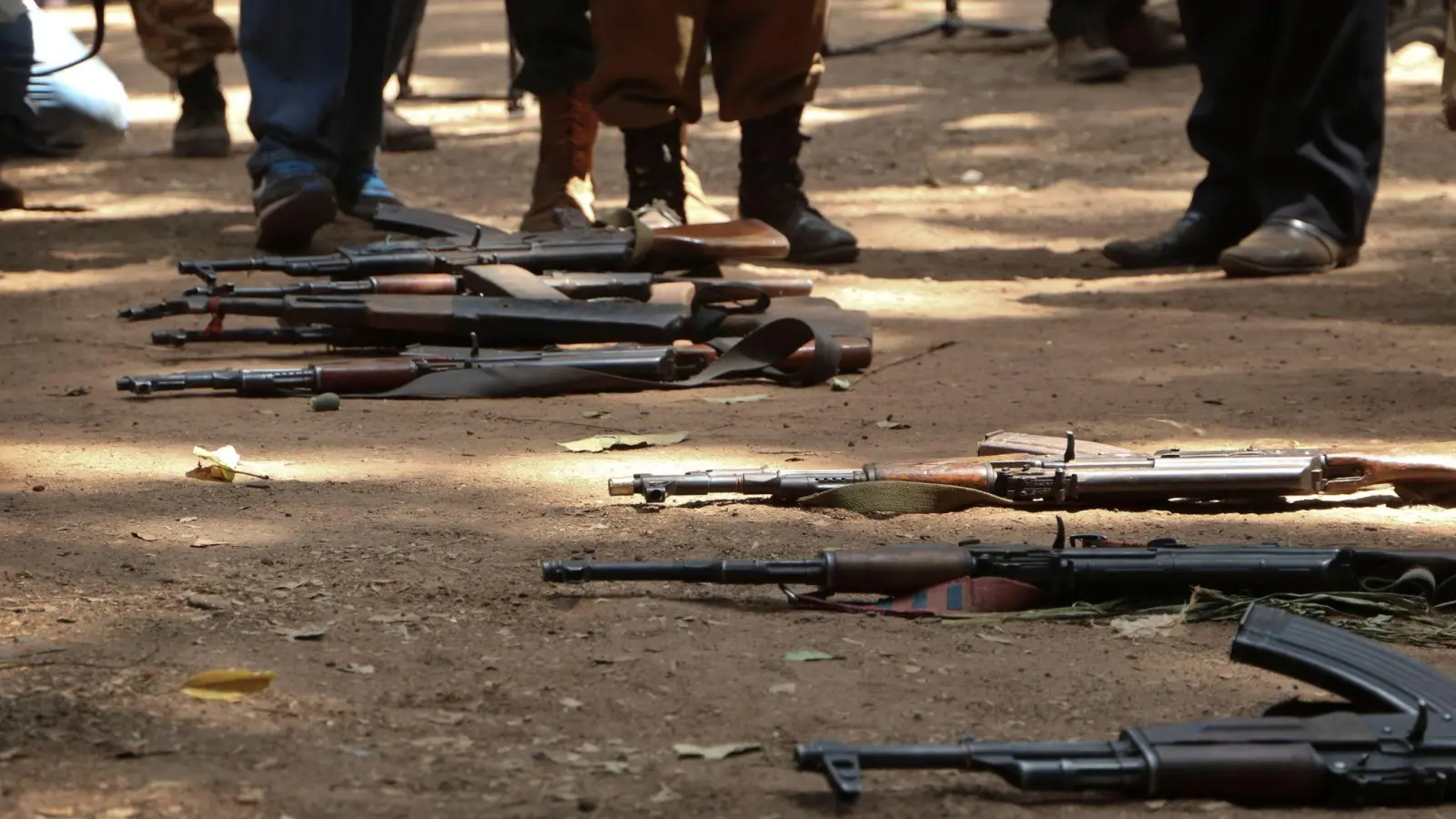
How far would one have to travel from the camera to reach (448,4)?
44.3ft

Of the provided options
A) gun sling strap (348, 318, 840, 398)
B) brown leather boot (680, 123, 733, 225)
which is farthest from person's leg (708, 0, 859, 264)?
gun sling strap (348, 318, 840, 398)

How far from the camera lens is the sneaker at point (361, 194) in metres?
5.77

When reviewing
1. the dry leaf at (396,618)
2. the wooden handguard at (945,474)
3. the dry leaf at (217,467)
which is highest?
the dry leaf at (396,618)

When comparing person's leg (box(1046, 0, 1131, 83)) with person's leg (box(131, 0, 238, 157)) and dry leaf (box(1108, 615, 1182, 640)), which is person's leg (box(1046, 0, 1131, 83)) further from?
dry leaf (box(1108, 615, 1182, 640))

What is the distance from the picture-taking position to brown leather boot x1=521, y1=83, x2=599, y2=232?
18.1 ft

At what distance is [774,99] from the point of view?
5258mm

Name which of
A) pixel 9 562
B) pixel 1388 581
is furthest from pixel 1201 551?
pixel 9 562

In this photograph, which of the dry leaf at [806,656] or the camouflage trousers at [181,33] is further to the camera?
the camouflage trousers at [181,33]

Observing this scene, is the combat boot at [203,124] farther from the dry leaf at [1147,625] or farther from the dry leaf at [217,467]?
the dry leaf at [1147,625]

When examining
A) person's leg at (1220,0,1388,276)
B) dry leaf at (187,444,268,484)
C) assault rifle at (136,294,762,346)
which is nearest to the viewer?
dry leaf at (187,444,268,484)

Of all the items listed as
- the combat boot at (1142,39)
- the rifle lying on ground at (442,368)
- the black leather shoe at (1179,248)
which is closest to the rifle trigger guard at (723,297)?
the rifle lying on ground at (442,368)

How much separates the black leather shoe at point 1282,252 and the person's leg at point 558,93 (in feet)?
5.93

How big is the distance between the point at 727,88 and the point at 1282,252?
5.16 feet

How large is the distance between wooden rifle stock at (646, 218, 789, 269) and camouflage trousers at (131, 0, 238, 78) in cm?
254
